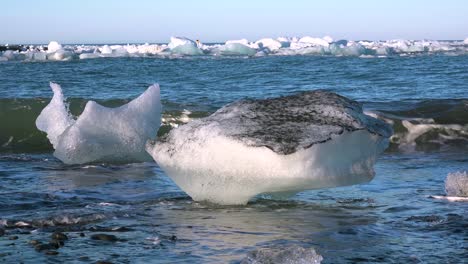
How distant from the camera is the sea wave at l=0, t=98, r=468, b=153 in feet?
32.9

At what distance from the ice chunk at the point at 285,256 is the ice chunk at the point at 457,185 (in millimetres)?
2142

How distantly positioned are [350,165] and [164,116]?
7.92m

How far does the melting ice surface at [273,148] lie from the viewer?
4.62m

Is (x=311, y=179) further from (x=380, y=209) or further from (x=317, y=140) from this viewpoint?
(x=380, y=209)

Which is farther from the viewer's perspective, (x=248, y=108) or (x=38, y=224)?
(x=248, y=108)

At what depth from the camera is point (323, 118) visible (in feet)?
16.0

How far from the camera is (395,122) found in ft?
37.0

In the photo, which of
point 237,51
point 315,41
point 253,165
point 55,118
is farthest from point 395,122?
point 315,41

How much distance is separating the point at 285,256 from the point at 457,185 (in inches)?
93.5

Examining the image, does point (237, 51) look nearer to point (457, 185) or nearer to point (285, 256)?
point (457, 185)

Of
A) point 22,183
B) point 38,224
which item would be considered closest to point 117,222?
point 38,224

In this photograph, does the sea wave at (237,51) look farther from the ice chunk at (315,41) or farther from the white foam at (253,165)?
the white foam at (253,165)

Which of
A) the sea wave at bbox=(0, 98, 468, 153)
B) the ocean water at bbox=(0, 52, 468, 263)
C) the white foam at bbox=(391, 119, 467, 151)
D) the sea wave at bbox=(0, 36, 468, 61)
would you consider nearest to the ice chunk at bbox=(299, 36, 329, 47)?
the sea wave at bbox=(0, 36, 468, 61)

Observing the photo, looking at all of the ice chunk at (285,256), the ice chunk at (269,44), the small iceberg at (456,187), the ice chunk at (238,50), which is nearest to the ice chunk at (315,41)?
the ice chunk at (269,44)
